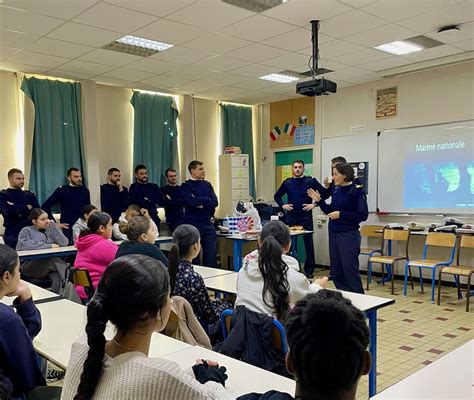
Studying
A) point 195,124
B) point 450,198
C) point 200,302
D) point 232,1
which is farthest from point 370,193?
point 200,302

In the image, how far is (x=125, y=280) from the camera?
1180 mm

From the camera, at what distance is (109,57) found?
5211 mm

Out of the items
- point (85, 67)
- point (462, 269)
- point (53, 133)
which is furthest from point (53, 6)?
point (462, 269)

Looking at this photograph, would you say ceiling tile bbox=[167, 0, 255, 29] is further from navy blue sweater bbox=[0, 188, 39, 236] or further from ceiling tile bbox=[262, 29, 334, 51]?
navy blue sweater bbox=[0, 188, 39, 236]

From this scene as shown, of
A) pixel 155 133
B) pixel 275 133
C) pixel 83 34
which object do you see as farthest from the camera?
pixel 275 133

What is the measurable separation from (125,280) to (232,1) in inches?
124

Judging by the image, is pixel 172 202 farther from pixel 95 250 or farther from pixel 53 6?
pixel 53 6

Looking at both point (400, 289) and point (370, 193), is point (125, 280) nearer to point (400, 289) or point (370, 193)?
point (400, 289)

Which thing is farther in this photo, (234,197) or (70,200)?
(234,197)

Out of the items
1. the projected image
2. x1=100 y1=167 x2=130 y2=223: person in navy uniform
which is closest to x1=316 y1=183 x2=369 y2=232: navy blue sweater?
the projected image

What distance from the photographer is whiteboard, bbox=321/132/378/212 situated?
6715mm

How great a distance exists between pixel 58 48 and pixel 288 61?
8.92 ft

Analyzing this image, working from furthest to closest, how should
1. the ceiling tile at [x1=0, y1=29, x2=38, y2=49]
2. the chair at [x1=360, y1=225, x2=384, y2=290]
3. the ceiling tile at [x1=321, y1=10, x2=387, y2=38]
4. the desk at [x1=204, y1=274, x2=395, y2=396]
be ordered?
1. the chair at [x1=360, y1=225, x2=384, y2=290]
2. the ceiling tile at [x1=0, y1=29, x2=38, y2=49]
3. the ceiling tile at [x1=321, y1=10, x2=387, y2=38]
4. the desk at [x1=204, y1=274, x2=395, y2=396]

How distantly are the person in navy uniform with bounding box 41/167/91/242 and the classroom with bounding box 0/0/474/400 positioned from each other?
0.02 metres
